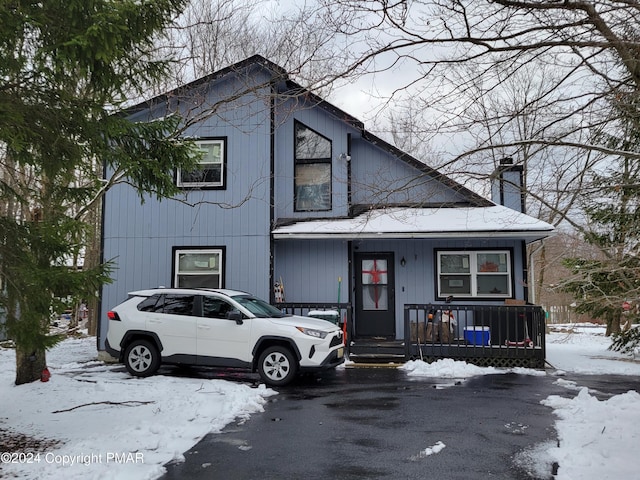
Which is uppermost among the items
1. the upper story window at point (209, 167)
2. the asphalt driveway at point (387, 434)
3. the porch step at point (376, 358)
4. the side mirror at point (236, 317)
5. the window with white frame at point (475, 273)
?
the upper story window at point (209, 167)

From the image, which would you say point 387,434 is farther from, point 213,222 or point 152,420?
point 213,222

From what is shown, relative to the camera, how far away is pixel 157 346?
9781 millimetres

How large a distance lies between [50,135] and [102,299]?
26.5ft

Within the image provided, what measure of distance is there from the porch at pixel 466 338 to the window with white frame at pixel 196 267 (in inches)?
81.9

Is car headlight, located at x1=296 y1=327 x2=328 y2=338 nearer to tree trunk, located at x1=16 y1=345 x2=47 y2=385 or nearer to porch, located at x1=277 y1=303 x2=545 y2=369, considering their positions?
porch, located at x1=277 y1=303 x2=545 y2=369

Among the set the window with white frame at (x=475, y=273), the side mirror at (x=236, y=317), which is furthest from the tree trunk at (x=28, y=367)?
the window with white frame at (x=475, y=273)

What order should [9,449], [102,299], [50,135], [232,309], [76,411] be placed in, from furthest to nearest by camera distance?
[102,299], [232,309], [76,411], [50,135], [9,449]

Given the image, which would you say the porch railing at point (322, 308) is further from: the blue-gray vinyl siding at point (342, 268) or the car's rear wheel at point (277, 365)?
the car's rear wheel at point (277, 365)

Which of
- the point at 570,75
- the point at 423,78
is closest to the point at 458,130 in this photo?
the point at 423,78

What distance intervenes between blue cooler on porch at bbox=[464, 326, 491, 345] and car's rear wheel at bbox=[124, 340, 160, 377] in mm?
6723

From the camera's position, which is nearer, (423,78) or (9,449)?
(9,449)

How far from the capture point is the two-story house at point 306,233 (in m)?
12.6

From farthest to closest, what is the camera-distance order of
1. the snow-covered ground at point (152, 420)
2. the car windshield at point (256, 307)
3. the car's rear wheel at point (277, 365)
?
the car windshield at point (256, 307) < the car's rear wheel at point (277, 365) < the snow-covered ground at point (152, 420)

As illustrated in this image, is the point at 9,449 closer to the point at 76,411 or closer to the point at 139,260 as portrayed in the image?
the point at 76,411
